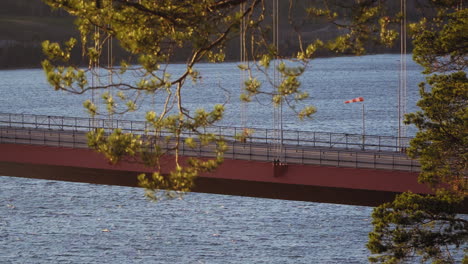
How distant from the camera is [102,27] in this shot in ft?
40.4

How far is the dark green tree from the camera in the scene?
23.7 meters

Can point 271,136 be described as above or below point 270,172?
below

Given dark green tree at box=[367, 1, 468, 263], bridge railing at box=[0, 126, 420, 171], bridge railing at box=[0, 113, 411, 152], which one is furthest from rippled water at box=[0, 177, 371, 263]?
dark green tree at box=[367, 1, 468, 263]

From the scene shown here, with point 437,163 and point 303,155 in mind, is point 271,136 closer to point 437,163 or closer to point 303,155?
point 303,155

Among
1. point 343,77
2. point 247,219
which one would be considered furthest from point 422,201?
point 343,77

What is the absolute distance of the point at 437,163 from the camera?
25.3m

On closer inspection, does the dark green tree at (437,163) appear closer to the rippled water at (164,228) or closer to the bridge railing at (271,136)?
the bridge railing at (271,136)

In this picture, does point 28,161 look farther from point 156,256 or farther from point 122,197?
point 122,197

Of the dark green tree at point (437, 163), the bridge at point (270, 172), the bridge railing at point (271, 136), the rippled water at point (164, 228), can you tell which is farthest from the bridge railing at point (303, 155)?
the rippled water at point (164, 228)

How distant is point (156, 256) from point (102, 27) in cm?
3811

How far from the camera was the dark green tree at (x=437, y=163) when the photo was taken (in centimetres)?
2373

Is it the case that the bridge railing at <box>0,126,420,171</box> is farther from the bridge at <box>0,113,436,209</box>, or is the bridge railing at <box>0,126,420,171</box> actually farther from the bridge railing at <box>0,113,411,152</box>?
the bridge railing at <box>0,113,411,152</box>

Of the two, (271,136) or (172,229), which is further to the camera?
(271,136)

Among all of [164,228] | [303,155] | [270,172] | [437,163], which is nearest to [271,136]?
[164,228]
